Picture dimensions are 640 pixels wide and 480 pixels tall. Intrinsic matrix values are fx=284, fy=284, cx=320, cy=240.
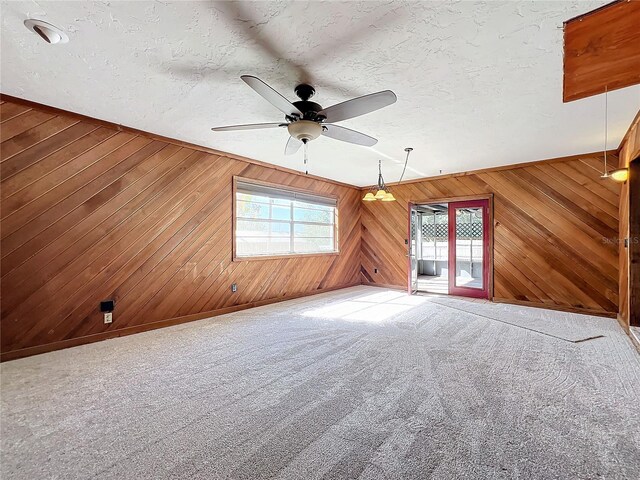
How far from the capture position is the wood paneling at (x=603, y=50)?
3.80 ft

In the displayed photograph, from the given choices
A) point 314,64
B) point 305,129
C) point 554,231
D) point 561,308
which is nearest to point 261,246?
point 305,129

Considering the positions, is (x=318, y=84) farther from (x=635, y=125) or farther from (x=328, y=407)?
(x=635, y=125)

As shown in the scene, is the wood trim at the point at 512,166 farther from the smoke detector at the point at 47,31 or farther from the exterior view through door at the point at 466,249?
the smoke detector at the point at 47,31

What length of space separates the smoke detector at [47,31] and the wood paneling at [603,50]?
303 centimetres

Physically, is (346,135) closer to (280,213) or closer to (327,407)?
(327,407)

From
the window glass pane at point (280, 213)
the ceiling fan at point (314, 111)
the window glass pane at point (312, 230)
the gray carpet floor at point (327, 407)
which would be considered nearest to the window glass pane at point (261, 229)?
the window glass pane at point (280, 213)

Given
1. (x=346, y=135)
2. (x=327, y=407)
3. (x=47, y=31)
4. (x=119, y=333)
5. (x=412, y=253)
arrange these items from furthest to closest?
(x=412, y=253) → (x=119, y=333) → (x=346, y=135) → (x=327, y=407) → (x=47, y=31)

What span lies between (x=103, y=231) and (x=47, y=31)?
7.08 feet

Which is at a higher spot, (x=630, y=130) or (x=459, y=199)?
(x=630, y=130)

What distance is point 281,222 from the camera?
5711 millimetres

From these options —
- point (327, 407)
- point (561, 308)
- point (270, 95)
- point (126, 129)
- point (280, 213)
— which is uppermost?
point (126, 129)

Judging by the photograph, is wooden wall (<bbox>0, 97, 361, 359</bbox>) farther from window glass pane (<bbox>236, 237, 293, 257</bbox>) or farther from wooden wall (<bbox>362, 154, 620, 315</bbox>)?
wooden wall (<bbox>362, 154, 620, 315</bbox>)

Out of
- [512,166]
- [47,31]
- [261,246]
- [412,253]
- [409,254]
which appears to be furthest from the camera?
[412,253]

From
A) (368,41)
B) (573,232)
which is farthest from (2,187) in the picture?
(573,232)
